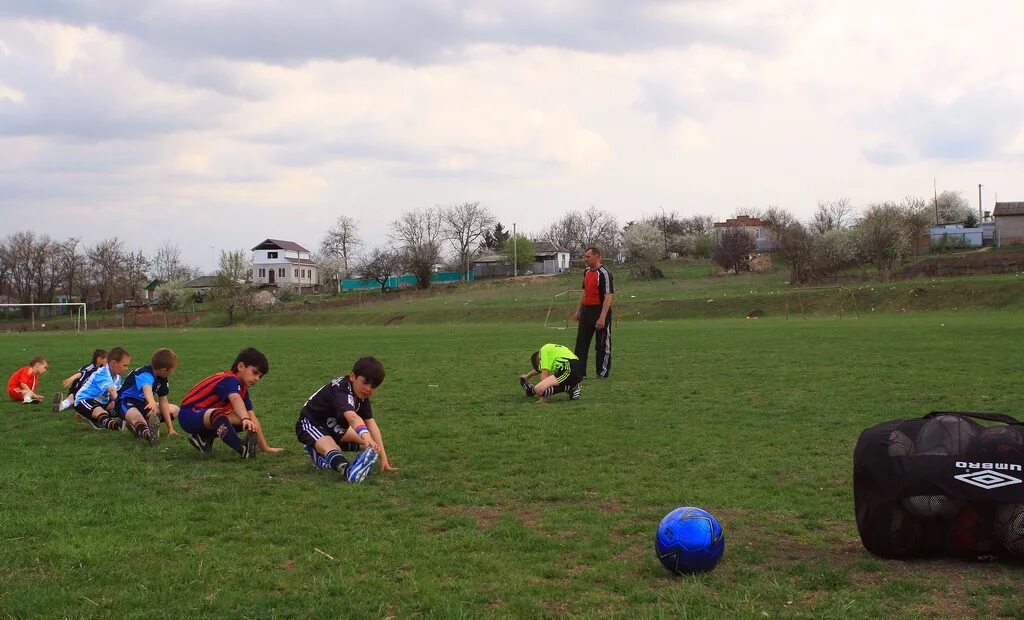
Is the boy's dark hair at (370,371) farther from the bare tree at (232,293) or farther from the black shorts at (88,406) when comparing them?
the bare tree at (232,293)

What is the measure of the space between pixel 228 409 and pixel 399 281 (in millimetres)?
105221

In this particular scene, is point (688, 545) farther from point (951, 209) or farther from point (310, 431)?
point (951, 209)

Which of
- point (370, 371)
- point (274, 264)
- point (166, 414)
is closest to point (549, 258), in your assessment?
point (274, 264)

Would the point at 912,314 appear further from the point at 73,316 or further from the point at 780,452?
the point at 73,316

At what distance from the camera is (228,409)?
30.9ft

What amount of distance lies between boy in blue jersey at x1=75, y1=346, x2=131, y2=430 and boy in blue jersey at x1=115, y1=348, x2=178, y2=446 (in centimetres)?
48

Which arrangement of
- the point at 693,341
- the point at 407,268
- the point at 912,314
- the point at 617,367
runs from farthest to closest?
the point at 407,268, the point at 912,314, the point at 693,341, the point at 617,367

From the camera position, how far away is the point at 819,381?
583 inches

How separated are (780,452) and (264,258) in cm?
12308

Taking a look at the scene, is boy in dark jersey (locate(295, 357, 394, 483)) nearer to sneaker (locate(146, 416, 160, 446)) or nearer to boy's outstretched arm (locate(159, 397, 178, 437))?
sneaker (locate(146, 416, 160, 446))

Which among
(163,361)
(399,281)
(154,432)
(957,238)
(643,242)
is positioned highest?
(643,242)

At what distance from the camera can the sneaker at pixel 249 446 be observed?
9.23 metres

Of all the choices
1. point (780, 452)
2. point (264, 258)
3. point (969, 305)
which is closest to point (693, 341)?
point (780, 452)

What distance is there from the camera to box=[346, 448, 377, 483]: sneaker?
7.89 meters
